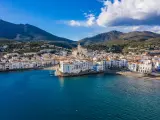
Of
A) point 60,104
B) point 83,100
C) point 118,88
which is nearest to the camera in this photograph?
point 60,104

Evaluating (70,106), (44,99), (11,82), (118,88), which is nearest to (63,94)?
(44,99)

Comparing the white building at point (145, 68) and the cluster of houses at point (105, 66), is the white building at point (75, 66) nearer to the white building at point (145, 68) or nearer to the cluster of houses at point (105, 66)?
the cluster of houses at point (105, 66)

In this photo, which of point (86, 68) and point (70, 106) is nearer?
point (70, 106)

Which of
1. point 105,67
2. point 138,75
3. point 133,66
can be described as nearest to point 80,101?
point 138,75

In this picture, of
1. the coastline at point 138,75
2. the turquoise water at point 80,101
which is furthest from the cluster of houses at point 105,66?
the turquoise water at point 80,101

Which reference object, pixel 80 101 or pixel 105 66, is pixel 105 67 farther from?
pixel 80 101

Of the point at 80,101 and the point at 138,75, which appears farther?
the point at 138,75

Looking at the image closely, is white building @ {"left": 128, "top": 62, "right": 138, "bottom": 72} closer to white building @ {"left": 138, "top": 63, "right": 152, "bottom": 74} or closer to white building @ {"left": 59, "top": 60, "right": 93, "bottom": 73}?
white building @ {"left": 138, "top": 63, "right": 152, "bottom": 74}

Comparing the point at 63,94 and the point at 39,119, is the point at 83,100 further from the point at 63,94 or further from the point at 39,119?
the point at 39,119

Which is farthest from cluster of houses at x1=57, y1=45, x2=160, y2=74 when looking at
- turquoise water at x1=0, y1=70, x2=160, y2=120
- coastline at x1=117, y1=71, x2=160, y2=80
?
turquoise water at x1=0, y1=70, x2=160, y2=120

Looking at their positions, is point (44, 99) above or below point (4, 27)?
below
